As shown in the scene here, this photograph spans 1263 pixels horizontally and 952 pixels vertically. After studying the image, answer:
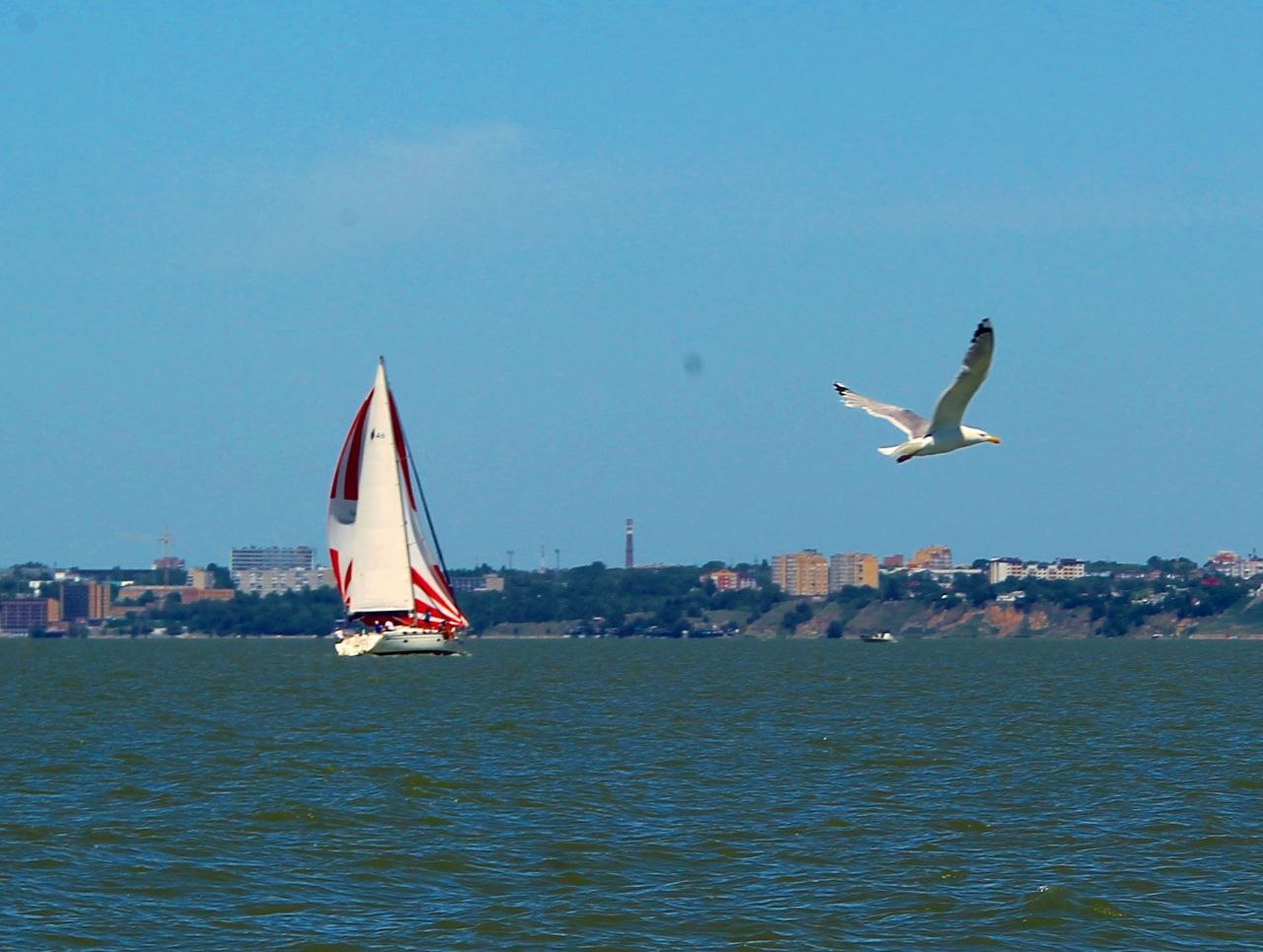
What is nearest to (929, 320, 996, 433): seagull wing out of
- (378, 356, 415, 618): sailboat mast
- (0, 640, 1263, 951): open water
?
(0, 640, 1263, 951): open water

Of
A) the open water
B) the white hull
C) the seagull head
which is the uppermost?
the seagull head

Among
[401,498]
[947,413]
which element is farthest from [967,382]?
[401,498]

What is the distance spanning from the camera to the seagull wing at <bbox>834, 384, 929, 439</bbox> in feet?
84.3

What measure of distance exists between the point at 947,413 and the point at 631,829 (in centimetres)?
844

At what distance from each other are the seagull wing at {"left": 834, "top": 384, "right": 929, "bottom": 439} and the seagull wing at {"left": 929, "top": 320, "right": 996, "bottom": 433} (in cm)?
108

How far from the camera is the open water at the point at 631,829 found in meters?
21.8

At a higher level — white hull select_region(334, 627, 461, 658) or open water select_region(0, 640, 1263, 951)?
white hull select_region(334, 627, 461, 658)

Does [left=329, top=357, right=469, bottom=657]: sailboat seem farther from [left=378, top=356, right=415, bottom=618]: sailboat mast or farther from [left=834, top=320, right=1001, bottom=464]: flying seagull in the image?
[left=834, top=320, right=1001, bottom=464]: flying seagull

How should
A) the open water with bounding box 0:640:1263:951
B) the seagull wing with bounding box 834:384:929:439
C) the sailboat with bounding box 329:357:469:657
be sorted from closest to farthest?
the open water with bounding box 0:640:1263:951 → the seagull wing with bounding box 834:384:929:439 → the sailboat with bounding box 329:357:469:657

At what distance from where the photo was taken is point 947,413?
78.9 ft

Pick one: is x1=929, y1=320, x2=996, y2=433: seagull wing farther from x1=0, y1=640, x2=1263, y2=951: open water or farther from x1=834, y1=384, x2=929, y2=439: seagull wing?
x1=0, y1=640, x2=1263, y2=951: open water

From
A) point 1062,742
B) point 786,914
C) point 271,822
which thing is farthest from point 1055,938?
point 1062,742

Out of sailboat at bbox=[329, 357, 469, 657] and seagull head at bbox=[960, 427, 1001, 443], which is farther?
sailboat at bbox=[329, 357, 469, 657]

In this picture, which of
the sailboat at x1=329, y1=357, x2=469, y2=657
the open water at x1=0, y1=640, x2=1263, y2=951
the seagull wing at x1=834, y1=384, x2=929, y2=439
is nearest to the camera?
the open water at x1=0, y1=640, x2=1263, y2=951
